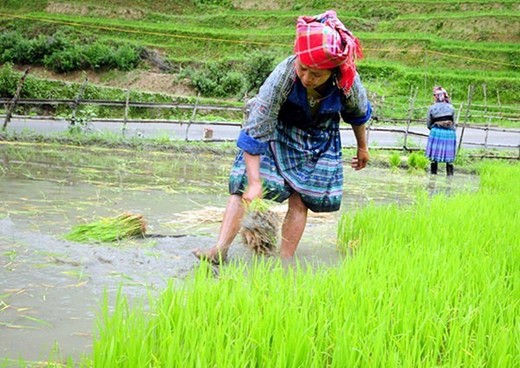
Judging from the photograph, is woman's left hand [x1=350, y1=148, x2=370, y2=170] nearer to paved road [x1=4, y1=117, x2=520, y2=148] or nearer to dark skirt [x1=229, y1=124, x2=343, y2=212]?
dark skirt [x1=229, y1=124, x2=343, y2=212]

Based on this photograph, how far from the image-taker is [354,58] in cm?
272

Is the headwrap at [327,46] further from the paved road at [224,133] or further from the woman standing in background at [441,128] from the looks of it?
the paved road at [224,133]

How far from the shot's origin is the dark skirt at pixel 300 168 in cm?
298

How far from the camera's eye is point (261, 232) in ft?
9.62

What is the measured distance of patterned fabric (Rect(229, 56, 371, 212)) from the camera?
2.82 m

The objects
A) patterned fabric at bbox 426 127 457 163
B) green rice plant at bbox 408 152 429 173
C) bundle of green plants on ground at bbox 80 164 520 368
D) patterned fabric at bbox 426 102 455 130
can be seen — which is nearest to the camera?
bundle of green plants on ground at bbox 80 164 520 368

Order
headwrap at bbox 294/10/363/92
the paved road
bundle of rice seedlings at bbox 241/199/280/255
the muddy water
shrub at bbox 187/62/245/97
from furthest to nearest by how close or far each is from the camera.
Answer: shrub at bbox 187/62/245/97
the paved road
bundle of rice seedlings at bbox 241/199/280/255
headwrap at bbox 294/10/363/92
the muddy water

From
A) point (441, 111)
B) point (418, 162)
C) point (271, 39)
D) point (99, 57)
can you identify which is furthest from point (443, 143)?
point (271, 39)

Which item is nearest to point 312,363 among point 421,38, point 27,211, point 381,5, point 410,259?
point 410,259

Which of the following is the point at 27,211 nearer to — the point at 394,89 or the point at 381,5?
the point at 394,89

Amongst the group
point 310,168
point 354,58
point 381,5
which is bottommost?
point 310,168

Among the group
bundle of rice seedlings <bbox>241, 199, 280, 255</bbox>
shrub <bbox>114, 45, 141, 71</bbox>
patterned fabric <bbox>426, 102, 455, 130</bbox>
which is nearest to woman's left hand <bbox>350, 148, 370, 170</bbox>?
bundle of rice seedlings <bbox>241, 199, 280, 255</bbox>

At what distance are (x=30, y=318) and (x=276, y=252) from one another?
137 centimetres

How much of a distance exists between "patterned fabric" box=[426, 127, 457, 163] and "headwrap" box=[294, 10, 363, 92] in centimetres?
625
